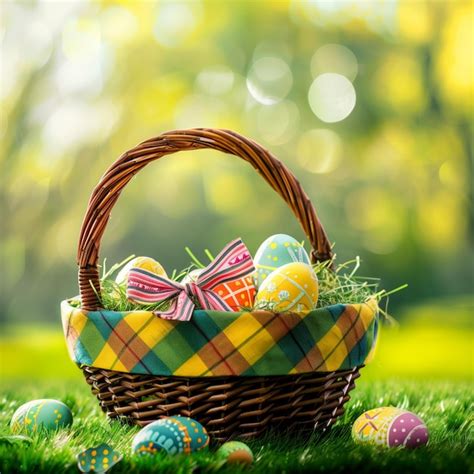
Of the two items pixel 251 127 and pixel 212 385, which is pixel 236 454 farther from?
pixel 251 127

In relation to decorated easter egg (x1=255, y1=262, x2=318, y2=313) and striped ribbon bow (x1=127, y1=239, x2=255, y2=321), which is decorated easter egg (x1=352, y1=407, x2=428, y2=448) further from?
striped ribbon bow (x1=127, y1=239, x2=255, y2=321)

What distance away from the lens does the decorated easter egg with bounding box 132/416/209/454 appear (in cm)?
155

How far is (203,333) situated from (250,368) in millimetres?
145

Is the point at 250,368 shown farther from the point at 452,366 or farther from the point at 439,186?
the point at 439,186

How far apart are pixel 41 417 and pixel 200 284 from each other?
600 mm

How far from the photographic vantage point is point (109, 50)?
27.4 ft

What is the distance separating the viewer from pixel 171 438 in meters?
1.56

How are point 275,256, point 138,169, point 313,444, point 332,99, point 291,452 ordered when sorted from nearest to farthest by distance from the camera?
point 291,452, point 313,444, point 138,169, point 275,256, point 332,99

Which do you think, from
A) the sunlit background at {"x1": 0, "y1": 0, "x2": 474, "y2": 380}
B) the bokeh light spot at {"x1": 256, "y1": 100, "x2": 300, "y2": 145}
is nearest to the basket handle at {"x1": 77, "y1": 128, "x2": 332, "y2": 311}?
the sunlit background at {"x1": 0, "y1": 0, "x2": 474, "y2": 380}

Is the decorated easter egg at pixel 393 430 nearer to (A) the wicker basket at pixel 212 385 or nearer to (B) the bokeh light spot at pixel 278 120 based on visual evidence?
(A) the wicker basket at pixel 212 385

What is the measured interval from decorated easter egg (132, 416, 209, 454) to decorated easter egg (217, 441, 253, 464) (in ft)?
0.24

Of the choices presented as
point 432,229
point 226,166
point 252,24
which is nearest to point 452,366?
point 432,229

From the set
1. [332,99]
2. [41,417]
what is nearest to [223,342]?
[41,417]

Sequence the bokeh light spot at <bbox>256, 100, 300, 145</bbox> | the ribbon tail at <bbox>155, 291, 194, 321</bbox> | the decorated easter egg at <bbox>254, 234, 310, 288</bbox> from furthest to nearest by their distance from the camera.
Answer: the bokeh light spot at <bbox>256, 100, 300, 145</bbox> → the decorated easter egg at <bbox>254, 234, 310, 288</bbox> → the ribbon tail at <bbox>155, 291, 194, 321</bbox>
